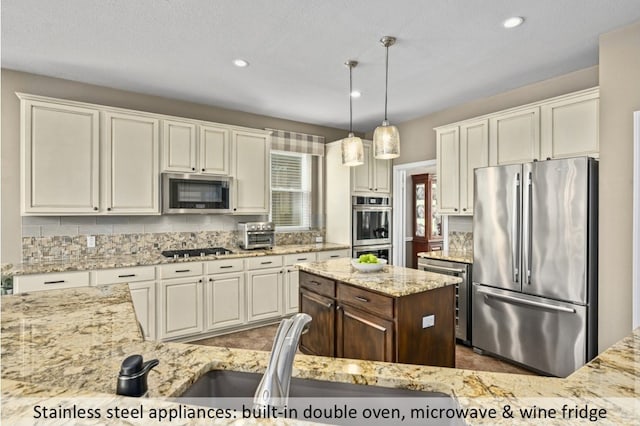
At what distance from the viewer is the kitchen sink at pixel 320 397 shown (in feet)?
3.33

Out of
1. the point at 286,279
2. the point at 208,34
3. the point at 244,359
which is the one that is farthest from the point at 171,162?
the point at 244,359

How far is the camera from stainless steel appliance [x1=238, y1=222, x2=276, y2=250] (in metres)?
4.25

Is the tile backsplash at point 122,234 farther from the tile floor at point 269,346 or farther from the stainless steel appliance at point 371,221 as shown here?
the stainless steel appliance at point 371,221

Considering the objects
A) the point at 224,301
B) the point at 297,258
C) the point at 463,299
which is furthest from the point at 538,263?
the point at 224,301

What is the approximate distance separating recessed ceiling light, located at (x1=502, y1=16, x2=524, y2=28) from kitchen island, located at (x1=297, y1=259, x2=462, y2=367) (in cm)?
185

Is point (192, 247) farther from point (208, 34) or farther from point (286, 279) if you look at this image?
point (208, 34)

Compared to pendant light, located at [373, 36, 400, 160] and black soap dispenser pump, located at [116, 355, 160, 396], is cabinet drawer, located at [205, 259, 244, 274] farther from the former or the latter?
black soap dispenser pump, located at [116, 355, 160, 396]

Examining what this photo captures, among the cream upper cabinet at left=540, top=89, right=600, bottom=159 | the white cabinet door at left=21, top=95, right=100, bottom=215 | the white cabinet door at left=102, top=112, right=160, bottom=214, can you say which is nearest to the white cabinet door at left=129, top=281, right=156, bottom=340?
the white cabinet door at left=102, top=112, right=160, bottom=214

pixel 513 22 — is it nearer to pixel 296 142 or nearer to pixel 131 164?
pixel 296 142

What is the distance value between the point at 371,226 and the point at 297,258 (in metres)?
1.34

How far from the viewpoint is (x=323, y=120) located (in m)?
5.05

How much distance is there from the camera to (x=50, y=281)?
2957mm

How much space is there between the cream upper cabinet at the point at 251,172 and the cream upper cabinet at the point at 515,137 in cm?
267

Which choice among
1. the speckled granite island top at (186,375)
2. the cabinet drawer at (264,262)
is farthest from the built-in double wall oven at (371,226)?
the speckled granite island top at (186,375)
